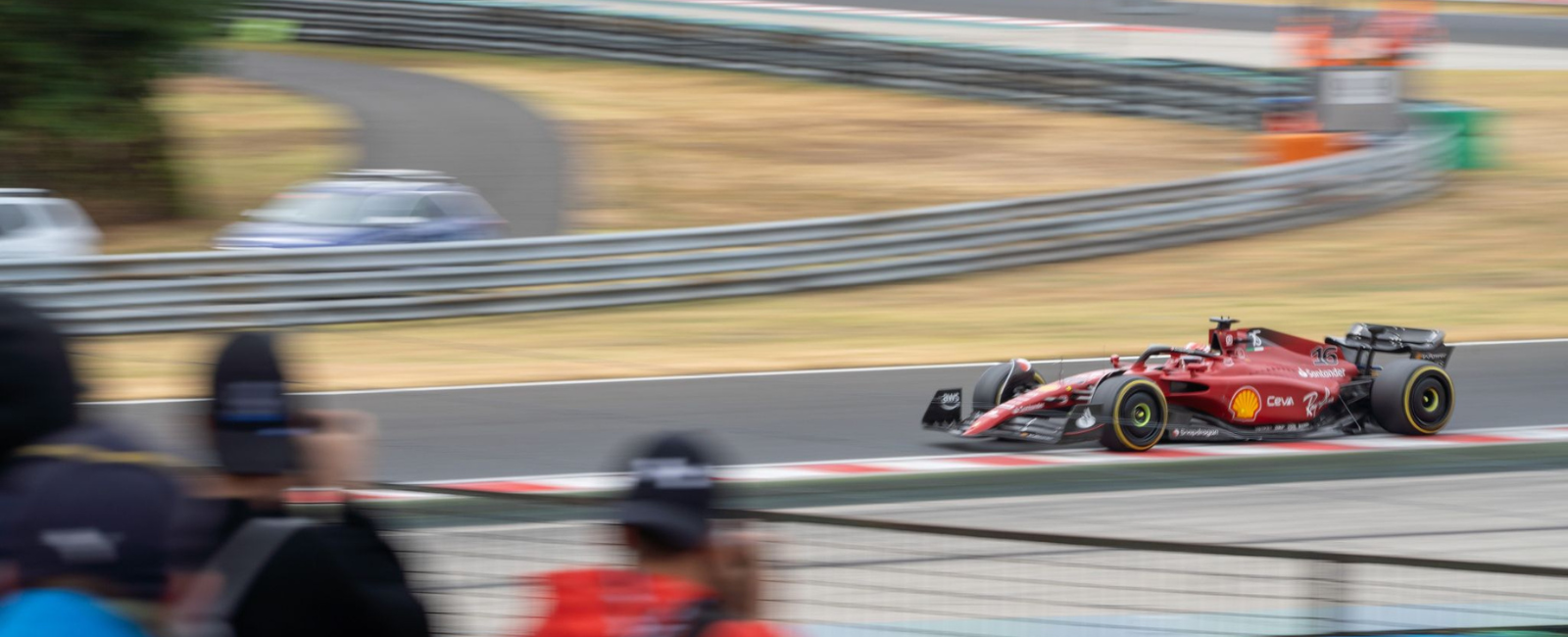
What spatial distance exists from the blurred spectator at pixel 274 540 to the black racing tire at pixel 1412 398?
8.58 m

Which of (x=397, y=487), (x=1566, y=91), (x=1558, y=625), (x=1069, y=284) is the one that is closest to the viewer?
(x=397, y=487)

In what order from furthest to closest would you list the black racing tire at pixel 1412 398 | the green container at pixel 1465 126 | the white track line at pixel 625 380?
the green container at pixel 1465 126 < the white track line at pixel 625 380 < the black racing tire at pixel 1412 398

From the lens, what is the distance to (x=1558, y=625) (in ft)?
15.1

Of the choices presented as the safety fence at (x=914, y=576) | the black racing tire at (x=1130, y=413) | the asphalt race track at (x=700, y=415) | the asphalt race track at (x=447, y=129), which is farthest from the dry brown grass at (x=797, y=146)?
the safety fence at (x=914, y=576)

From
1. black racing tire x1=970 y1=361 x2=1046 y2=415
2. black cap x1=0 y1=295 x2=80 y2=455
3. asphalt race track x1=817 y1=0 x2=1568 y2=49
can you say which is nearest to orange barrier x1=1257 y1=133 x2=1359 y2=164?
black racing tire x1=970 y1=361 x2=1046 y2=415

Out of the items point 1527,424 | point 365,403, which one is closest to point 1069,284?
point 1527,424

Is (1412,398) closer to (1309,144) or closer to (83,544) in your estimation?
(83,544)

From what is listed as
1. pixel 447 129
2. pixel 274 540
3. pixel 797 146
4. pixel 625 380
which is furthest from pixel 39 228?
pixel 274 540

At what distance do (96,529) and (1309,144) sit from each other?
67.4ft

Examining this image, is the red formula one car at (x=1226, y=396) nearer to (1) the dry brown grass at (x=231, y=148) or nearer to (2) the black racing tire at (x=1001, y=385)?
(2) the black racing tire at (x=1001, y=385)

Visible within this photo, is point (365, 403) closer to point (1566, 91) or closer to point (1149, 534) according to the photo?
point (1149, 534)

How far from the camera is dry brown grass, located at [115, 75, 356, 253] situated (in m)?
19.5

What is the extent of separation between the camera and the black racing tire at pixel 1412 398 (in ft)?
34.4

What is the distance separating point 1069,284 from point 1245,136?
952 centimetres
